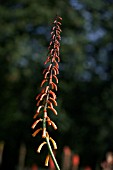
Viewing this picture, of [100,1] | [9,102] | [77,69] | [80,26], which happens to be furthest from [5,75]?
[100,1]

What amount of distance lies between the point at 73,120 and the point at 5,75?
3.20 m

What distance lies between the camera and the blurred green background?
20797 mm

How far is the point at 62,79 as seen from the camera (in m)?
22.0

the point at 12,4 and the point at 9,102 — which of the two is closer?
the point at 9,102

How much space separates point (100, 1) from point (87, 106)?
583cm

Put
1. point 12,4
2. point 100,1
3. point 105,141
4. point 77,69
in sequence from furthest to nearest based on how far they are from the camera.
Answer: point 100,1 < point 12,4 < point 77,69 < point 105,141

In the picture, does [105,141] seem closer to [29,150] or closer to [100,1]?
[29,150]

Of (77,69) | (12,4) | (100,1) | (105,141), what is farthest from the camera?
(100,1)

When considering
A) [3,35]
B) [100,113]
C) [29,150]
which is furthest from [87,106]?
[3,35]

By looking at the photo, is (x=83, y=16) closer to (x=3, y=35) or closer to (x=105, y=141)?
(x=3, y=35)

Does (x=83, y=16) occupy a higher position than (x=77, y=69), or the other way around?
(x=83, y=16)

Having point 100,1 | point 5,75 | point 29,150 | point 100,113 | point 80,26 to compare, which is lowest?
point 29,150

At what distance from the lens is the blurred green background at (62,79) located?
20797 millimetres

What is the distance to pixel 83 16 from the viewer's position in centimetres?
2464
